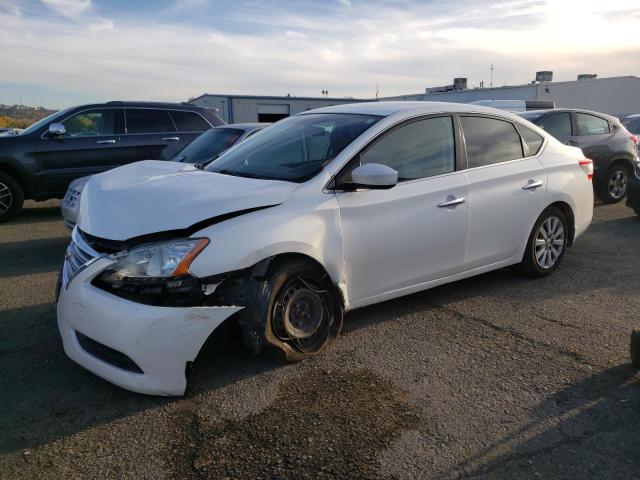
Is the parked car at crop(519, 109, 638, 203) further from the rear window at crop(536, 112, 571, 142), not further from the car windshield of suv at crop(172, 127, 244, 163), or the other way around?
the car windshield of suv at crop(172, 127, 244, 163)

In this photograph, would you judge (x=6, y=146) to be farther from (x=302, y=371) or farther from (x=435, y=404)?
(x=435, y=404)

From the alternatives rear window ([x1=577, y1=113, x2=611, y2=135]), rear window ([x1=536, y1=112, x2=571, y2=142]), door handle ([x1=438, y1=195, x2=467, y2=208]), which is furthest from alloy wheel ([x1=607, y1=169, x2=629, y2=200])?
door handle ([x1=438, y1=195, x2=467, y2=208])

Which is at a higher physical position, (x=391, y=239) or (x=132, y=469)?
(x=391, y=239)

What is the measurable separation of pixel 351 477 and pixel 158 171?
2.75m

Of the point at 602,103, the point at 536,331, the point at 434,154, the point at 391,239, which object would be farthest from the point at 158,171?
the point at 602,103

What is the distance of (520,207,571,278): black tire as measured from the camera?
5.17 meters

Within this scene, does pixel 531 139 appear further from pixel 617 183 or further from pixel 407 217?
pixel 617 183

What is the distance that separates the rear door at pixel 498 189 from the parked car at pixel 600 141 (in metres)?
4.51

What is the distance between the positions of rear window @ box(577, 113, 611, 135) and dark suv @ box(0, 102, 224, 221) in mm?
6412

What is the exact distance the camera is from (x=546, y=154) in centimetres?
525

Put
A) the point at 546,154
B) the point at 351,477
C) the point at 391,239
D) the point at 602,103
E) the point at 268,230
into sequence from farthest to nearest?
the point at 602,103, the point at 546,154, the point at 391,239, the point at 268,230, the point at 351,477

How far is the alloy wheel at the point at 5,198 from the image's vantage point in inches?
337

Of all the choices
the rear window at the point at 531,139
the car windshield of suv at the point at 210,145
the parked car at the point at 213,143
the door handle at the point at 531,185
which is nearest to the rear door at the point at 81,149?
the parked car at the point at 213,143

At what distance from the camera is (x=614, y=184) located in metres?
9.73
